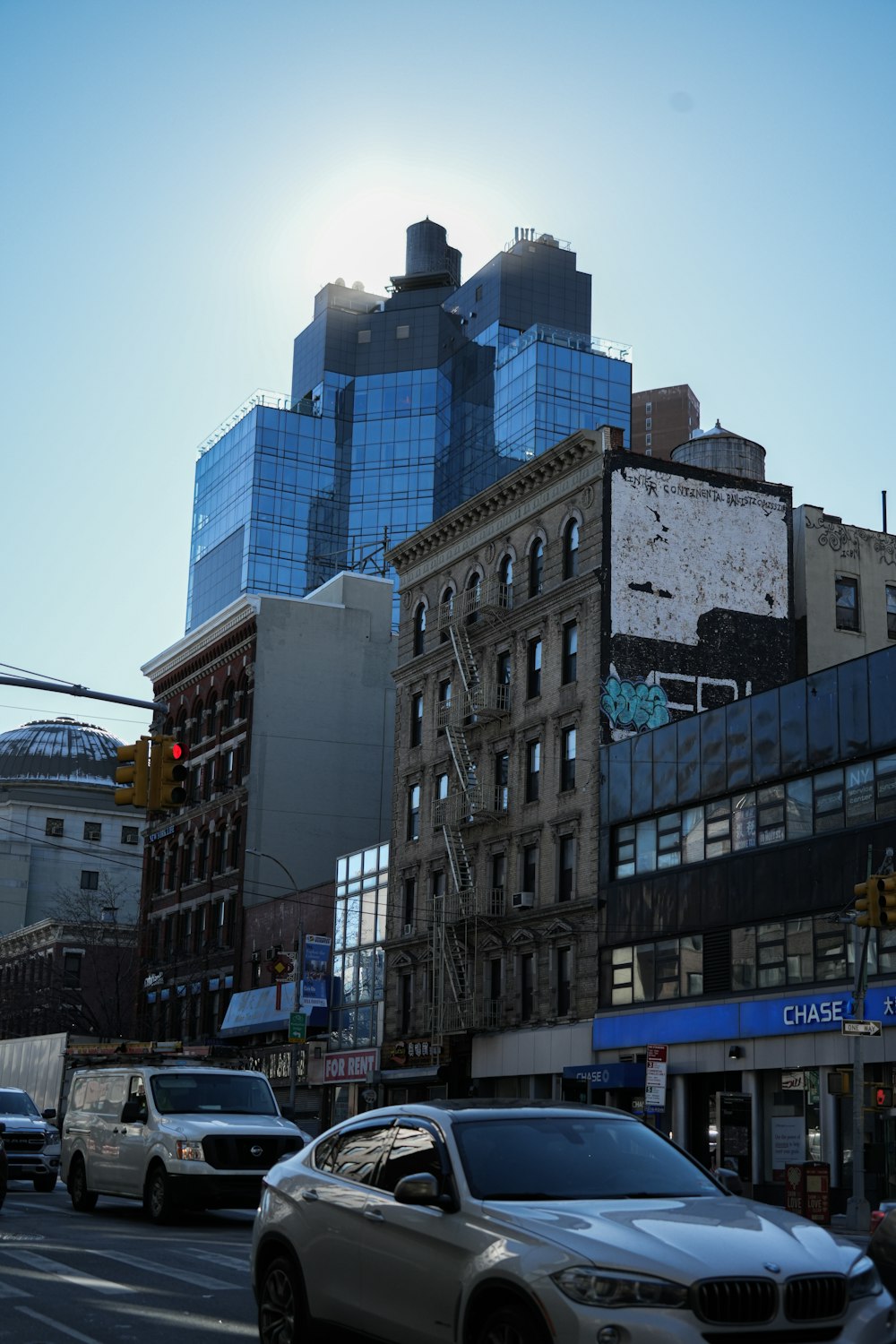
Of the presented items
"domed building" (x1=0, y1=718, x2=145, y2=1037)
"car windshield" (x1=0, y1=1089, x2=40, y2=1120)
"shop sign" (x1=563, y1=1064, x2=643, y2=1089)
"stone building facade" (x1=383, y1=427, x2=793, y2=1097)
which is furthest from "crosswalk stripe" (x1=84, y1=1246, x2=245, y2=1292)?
"domed building" (x1=0, y1=718, x2=145, y2=1037)

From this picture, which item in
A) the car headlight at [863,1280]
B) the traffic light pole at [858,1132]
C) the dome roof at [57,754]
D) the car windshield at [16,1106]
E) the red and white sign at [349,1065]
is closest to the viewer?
the car headlight at [863,1280]

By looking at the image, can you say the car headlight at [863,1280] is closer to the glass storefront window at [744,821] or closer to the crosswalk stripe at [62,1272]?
the crosswalk stripe at [62,1272]

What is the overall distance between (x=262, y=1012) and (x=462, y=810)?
14.4 m

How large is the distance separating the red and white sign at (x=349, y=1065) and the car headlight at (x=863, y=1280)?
157 ft

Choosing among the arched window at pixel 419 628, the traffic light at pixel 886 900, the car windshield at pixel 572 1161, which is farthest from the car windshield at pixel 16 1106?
the arched window at pixel 419 628

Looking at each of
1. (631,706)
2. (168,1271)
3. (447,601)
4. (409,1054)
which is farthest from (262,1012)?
(168,1271)

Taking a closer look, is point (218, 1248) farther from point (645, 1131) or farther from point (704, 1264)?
point (704, 1264)

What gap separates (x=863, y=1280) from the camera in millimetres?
8055

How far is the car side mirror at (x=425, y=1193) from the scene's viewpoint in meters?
8.83

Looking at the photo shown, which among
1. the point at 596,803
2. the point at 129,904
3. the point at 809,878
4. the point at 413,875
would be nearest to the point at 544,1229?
the point at 809,878

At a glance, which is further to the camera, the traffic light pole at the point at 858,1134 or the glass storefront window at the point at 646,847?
the glass storefront window at the point at 646,847

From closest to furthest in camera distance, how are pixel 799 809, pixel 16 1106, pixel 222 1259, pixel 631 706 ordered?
pixel 222 1259 < pixel 16 1106 < pixel 799 809 < pixel 631 706

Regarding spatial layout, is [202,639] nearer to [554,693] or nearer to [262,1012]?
[262,1012]

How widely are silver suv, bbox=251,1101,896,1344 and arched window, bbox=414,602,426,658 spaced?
156 ft
